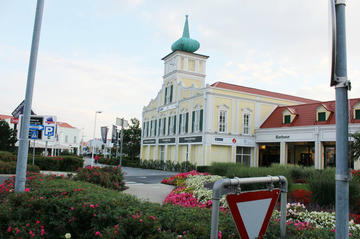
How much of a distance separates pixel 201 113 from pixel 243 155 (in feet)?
22.2

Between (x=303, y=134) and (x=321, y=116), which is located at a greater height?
(x=321, y=116)

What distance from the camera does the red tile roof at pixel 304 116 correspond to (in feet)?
95.3

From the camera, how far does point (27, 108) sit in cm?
821

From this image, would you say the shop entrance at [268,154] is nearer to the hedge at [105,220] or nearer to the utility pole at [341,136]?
the hedge at [105,220]

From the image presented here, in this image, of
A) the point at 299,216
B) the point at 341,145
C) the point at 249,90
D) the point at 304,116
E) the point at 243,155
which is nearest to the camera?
the point at 341,145

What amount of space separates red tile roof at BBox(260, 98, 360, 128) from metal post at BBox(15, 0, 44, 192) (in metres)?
25.9

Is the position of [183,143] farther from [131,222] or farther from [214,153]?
[131,222]

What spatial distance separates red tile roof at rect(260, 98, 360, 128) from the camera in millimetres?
29045

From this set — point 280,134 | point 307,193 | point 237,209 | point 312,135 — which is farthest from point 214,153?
point 237,209

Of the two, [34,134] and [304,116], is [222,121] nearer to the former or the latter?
[304,116]

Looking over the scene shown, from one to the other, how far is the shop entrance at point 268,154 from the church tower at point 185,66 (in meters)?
11.4

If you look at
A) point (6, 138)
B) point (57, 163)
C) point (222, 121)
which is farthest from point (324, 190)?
point (6, 138)

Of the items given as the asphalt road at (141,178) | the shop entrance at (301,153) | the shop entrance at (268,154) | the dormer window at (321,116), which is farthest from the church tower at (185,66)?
the dormer window at (321,116)

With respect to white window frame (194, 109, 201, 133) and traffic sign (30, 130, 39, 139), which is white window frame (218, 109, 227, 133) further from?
traffic sign (30, 130, 39, 139)
